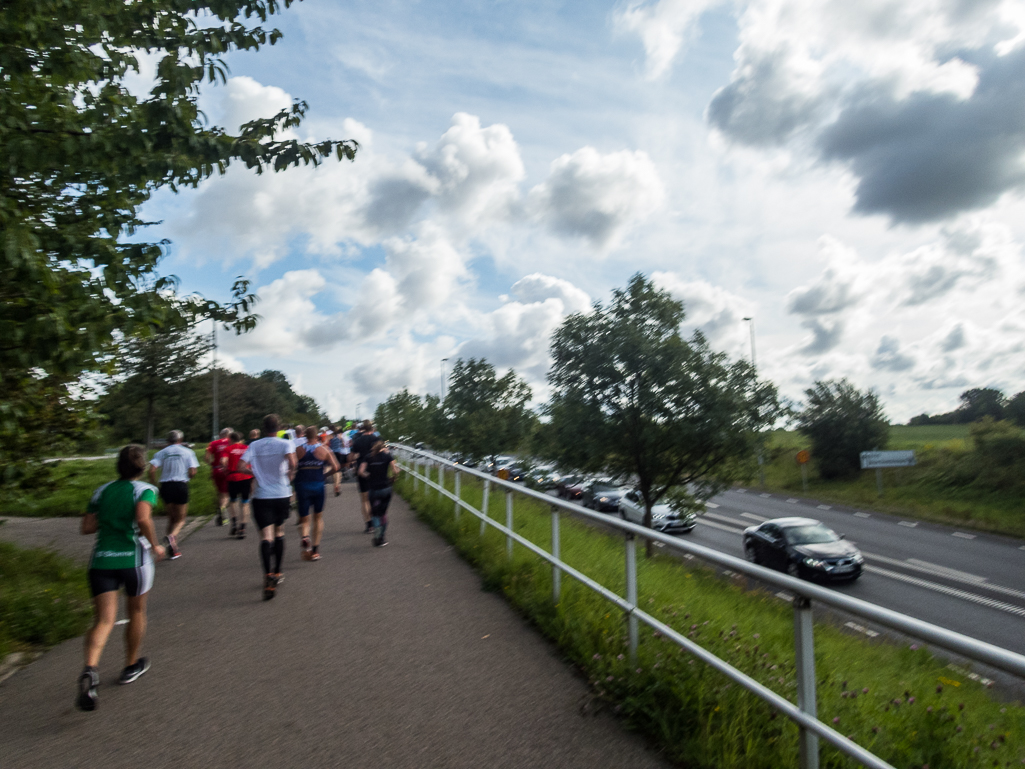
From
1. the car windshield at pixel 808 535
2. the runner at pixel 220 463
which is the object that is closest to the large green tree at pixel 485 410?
the car windshield at pixel 808 535

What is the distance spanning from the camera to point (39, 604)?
256 inches

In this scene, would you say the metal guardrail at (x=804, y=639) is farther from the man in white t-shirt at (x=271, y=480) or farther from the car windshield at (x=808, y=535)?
the car windshield at (x=808, y=535)

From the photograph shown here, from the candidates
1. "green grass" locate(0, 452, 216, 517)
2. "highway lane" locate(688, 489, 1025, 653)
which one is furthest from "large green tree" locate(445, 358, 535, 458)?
"green grass" locate(0, 452, 216, 517)

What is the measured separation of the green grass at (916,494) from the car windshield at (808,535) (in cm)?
757

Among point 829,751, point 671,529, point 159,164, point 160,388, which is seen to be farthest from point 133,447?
point 160,388

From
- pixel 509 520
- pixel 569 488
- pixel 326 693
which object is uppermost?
pixel 509 520

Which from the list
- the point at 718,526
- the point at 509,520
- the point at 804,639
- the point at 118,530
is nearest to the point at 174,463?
the point at 509,520

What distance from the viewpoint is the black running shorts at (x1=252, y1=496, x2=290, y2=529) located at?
7.89m

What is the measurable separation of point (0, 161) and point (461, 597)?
5.20 meters

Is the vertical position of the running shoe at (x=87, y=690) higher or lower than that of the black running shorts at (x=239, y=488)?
lower

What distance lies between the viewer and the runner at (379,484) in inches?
408

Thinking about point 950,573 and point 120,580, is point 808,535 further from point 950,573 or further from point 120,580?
point 120,580

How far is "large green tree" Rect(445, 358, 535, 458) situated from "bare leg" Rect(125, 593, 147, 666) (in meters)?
48.2

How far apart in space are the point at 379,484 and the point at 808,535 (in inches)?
664
